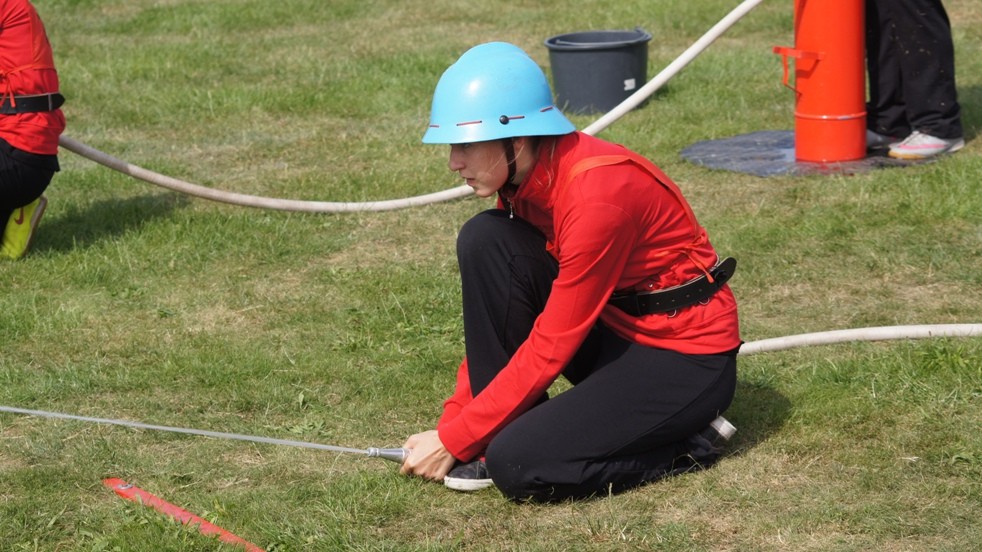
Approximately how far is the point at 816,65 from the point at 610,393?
353cm

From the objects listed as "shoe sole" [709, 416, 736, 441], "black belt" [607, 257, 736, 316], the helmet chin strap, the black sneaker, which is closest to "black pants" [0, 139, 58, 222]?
the black sneaker

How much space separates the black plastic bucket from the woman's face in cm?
463

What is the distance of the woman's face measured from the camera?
328 centimetres

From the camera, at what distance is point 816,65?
6.42 metres

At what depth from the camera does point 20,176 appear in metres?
5.64

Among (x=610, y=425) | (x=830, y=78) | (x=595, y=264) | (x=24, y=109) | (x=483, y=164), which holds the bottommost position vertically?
(x=610, y=425)

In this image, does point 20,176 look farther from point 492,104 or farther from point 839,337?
point 839,337

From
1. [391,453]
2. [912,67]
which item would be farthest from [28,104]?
[912,67]

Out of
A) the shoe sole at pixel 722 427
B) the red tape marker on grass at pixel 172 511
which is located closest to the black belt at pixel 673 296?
the shoe sole at pixel 722 427

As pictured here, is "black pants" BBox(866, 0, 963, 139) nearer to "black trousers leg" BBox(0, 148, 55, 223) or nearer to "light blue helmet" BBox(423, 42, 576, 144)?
"light blue helmet" BBox(423, 42, 576, 144)

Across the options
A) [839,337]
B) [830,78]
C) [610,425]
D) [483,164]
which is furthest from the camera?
[830,78]

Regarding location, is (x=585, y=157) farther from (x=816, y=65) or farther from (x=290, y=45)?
(x=290, y=45)

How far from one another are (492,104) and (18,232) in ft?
11.0

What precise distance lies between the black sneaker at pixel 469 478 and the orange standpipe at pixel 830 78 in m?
3.53
